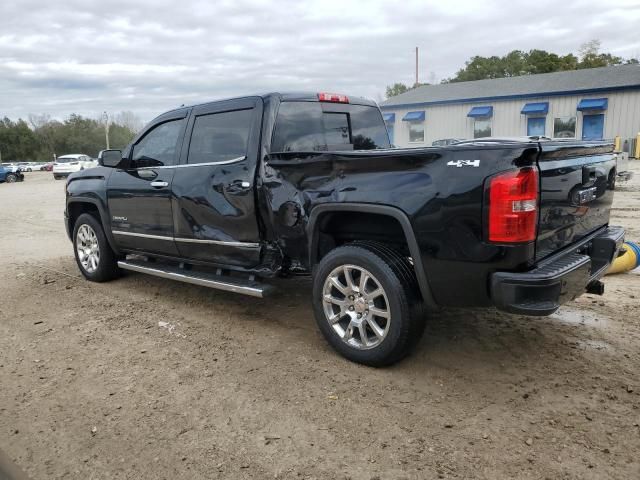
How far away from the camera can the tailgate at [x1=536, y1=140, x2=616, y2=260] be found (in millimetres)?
3248

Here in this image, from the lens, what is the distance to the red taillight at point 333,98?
489 cm

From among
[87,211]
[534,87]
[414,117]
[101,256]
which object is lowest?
[101,256]

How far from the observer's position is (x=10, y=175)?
32.9 meters

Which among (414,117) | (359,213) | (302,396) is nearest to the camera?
(302,396)

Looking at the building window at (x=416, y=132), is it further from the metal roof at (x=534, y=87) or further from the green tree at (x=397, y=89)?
the green tree at (x=397, y=89)

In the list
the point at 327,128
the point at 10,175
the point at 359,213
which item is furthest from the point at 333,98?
the point at 10,175

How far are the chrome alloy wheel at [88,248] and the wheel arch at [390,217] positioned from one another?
11.0 ft

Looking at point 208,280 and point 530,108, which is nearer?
point 208,280

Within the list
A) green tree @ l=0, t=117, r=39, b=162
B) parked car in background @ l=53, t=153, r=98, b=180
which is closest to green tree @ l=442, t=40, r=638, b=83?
parked car in background @ l=53, t=153, r=98, b=180

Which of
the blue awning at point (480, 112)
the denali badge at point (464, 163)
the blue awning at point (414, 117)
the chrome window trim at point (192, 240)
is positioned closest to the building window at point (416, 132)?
the blue awning at point (414, 117)

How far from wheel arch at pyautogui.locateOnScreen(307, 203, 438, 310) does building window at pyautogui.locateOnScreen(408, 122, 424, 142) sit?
27.8 m

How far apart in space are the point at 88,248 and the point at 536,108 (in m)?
24.9

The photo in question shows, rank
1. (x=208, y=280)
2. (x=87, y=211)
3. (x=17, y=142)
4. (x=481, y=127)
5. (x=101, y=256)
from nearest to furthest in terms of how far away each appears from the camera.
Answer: (x=208, y=280), (x=101, y=256), (x=87, y=211), (x=481, y=127), (x=17, y=142)

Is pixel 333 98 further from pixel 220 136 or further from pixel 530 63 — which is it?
pixel 530 63
